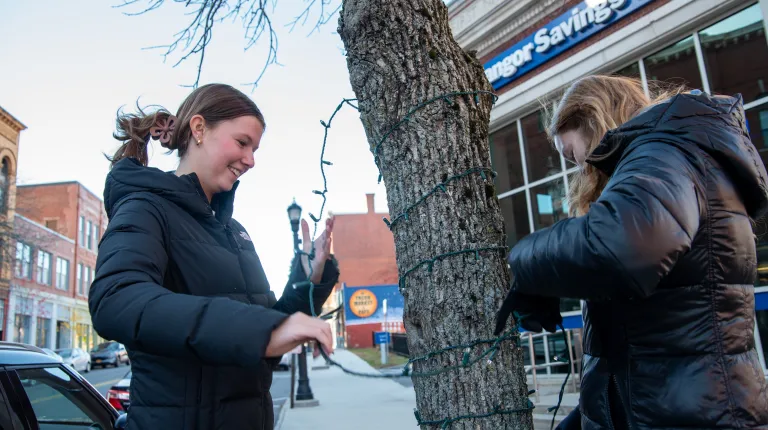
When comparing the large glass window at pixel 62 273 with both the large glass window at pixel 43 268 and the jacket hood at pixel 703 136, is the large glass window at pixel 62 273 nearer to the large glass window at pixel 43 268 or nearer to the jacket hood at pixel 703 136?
the large glass window at pixel 43 268

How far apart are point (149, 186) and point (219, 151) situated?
0.96 ft

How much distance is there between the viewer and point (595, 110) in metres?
1.77

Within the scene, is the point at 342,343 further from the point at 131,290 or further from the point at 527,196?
the point at 131,290

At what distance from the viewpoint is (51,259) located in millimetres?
35531

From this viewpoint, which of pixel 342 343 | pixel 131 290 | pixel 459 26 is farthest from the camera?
pixel 342 343

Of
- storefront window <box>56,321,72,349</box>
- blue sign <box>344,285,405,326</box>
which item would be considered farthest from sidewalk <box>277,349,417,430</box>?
storefront window <box>56,321,72,349</box>

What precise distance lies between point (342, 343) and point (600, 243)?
47460 millimetres

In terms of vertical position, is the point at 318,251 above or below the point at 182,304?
above

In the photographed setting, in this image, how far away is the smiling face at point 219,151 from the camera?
1889mm

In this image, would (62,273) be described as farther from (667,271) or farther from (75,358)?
(667,271)

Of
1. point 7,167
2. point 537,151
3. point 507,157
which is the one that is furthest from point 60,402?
point 7,167

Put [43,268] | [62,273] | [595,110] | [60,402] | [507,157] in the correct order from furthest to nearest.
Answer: [62,273], [43,268], [507,157], [60,402], [595,110]

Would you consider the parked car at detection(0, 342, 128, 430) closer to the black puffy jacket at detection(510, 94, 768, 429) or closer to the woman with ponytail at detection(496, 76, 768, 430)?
the woman with ponytail at detection(496, 76, 768, 430)

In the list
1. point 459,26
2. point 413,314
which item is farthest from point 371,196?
point 413,314
